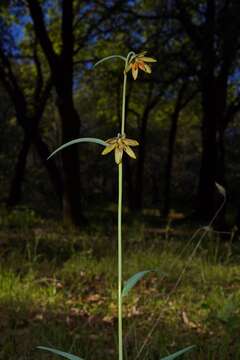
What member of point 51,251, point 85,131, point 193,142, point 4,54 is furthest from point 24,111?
point 193,142

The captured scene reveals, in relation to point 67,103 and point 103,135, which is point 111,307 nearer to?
point 67,103

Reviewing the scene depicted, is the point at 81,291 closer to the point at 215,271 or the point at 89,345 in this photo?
the point at 89,345

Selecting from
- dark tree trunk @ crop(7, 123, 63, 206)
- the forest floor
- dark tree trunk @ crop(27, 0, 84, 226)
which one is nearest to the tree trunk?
dark tree trunk @ crop(27, 0, 84, 226)

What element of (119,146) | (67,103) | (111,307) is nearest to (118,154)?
(119,146)

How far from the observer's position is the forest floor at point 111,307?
308 cm

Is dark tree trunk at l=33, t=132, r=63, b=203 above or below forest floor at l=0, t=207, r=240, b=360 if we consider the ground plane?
above

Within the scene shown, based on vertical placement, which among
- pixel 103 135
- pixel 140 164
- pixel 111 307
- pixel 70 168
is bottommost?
pixel 111 307

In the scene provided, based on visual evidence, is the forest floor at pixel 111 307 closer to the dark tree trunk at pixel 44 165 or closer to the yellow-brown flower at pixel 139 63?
the yellow-brown flower at pixel 139 63

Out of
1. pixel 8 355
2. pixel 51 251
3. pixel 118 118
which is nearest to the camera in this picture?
pixel 8 355

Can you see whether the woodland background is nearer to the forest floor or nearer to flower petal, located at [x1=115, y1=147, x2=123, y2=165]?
the forest floor

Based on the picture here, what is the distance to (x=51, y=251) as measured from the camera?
6336 millimetres

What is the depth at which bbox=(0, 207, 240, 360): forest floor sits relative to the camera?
121 inches

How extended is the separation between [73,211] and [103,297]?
5.36m

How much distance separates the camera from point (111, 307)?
13.2ft
